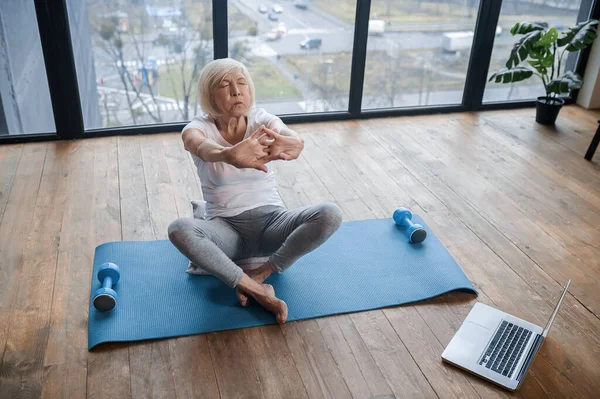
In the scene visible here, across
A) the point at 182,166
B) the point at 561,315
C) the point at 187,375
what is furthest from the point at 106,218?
the point at 561,315

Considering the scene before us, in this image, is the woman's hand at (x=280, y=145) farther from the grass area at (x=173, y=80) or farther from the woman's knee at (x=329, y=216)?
the grass area at (x=173, y=80)

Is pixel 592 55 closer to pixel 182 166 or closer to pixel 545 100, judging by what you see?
pixel 545 100

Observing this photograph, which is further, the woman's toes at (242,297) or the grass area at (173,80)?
the grass area at (173,80)

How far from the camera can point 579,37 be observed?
3.66m

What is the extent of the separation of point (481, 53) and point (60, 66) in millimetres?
2644

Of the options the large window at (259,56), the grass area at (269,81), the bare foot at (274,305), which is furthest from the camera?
the grass area at (269,81)

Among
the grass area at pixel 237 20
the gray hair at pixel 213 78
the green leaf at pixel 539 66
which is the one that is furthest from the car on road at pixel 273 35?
the green leaf at pixel 539 66

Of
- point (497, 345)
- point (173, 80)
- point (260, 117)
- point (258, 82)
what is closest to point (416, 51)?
point (258, 82)

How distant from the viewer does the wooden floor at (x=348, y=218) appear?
1.83m

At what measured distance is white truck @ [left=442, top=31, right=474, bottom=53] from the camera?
390 cm

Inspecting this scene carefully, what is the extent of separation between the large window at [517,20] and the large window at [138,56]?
1.94m

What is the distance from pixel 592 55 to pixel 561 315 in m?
2.64

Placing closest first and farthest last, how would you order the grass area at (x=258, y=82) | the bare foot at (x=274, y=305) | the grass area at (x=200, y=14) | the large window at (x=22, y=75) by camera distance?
1. the bare foot at (x=274, y=305)
2. the large window at (x=22, y=75)
3. the grass area at (x=200, y=14)
4. the grass area at (x=258, y=82)

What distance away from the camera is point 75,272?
2.29 meters
